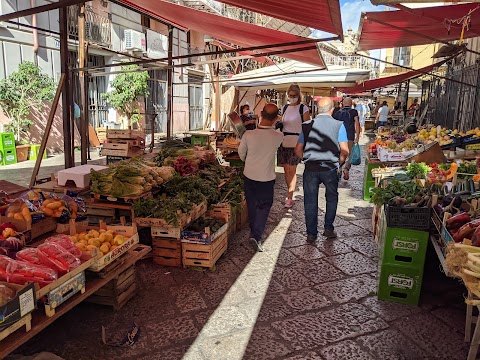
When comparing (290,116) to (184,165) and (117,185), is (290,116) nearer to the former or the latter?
(184,165)

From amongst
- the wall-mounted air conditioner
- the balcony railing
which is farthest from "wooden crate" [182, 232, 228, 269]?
the wall-mounted air conditioner

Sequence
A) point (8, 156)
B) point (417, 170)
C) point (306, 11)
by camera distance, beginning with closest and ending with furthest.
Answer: point (306, 11) → point (417, 170) → point (8, 156)

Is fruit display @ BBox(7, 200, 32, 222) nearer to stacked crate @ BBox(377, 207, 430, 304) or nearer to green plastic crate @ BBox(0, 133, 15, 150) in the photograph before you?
stacked crate @ BBox(377, 207, 430, 304)

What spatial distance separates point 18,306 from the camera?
2393mm

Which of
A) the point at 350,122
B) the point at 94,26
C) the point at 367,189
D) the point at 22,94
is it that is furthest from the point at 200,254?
the point at 94,26

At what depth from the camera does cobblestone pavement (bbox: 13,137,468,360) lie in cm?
309

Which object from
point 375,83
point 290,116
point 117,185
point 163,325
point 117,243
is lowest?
point 163,325

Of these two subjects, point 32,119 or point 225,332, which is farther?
point 32,119

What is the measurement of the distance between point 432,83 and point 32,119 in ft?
50.9

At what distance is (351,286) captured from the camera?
166 inches

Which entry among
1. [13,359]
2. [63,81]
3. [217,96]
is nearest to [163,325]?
[13,359]

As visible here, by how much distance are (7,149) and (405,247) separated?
35.4ft

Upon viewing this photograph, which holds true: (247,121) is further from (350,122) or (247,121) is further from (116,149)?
(116,149)

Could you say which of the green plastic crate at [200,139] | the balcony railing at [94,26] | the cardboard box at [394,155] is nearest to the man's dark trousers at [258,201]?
the cardboard box at [394,155]
